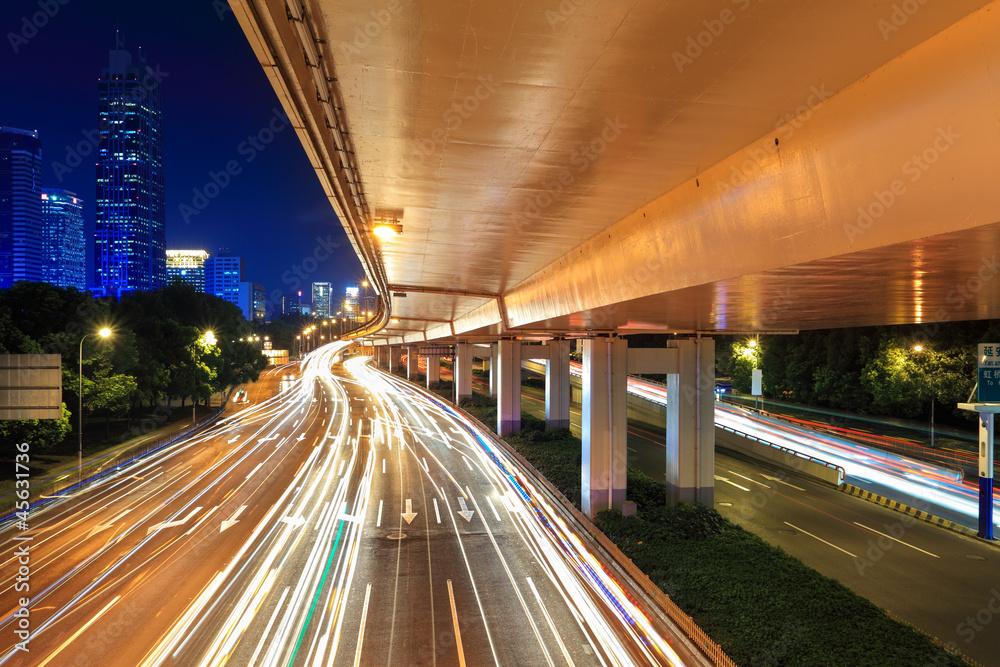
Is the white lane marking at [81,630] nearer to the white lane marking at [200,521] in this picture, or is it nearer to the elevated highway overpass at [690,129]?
the white lane marking at [200,521]

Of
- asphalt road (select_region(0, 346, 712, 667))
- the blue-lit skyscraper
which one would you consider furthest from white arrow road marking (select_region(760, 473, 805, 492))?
the blue-lit skyscraper

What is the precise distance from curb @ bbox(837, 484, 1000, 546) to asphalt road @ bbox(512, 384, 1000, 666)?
353 mm

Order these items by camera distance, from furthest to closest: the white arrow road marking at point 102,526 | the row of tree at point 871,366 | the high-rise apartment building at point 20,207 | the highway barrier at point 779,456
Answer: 1. the high-rise apartment building at point 20,207
2. the row of tree at point 871,366
3. the highway barrier at point 779,456
4. the white arrow road marking at point 102,526

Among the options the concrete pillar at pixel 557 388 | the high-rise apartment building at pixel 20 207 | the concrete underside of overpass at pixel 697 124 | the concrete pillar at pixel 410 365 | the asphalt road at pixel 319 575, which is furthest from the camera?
the high-rise apartment building at pixel 20 207

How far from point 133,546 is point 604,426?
15.3m

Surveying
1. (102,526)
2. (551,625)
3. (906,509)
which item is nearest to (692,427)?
(906,509)

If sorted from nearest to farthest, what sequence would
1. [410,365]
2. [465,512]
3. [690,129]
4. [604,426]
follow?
[690,129] → [465,512] → [604,426] → [410,365]

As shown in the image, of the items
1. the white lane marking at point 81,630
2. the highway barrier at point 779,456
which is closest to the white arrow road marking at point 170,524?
the white lane marking at point 81,630

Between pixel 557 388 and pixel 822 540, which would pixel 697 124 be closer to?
pixel 822 540

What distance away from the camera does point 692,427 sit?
65.7 feet

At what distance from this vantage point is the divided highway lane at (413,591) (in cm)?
994

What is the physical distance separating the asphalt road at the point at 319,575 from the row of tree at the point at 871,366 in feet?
98.2

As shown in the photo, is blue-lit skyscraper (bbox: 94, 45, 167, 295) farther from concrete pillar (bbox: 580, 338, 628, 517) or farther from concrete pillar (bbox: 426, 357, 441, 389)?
concrete pillar (bbox: 580, 338, 628, 517)

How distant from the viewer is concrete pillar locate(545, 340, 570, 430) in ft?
112
